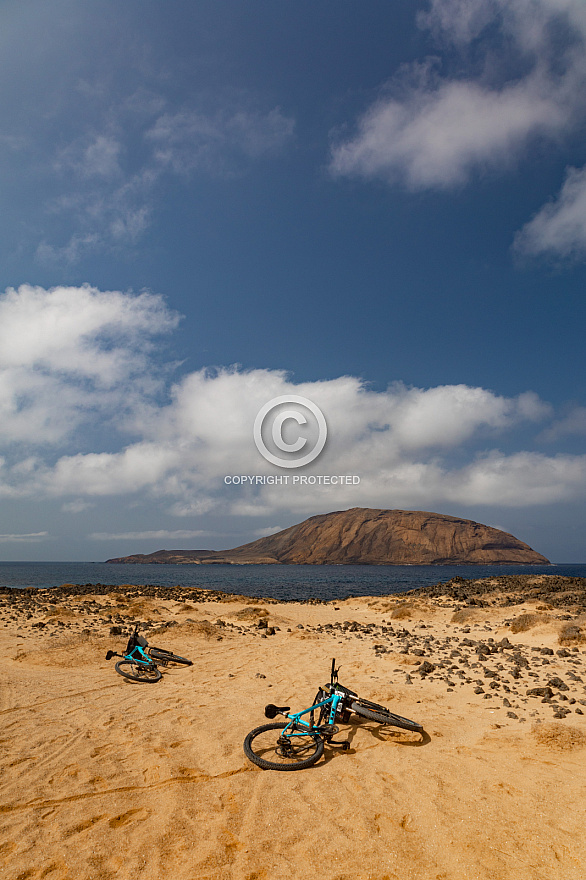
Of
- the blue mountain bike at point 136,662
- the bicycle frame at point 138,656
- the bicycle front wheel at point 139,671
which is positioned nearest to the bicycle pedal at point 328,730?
the bicycle front wheel at point 139,671

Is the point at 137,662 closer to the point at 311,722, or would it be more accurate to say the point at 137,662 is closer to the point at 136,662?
the point at 136,662

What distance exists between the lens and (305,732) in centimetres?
778

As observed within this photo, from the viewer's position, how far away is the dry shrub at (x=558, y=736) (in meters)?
7.40

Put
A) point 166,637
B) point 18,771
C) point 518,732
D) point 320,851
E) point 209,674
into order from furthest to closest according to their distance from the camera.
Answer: point 166,637
point 209,674
point 518,732
point 18,771
point 320,851

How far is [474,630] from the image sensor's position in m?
20.7

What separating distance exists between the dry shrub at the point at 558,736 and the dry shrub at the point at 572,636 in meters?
8.80

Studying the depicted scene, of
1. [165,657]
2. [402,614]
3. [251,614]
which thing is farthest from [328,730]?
[402,614]

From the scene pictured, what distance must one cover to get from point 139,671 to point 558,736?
10630mm

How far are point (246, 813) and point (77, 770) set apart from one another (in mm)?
2934

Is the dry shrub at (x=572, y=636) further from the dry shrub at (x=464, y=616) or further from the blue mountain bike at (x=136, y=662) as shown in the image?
the blue mountain bike at (x=136, y=662)

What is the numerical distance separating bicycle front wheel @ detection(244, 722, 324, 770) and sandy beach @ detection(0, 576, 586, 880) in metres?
0.18

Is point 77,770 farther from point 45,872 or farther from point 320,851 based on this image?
point 320,851

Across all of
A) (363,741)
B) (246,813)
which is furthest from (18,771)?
→ (363,741)

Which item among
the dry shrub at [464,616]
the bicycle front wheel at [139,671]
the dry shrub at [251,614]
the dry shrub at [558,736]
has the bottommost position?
the dry shrub at [251,614]
